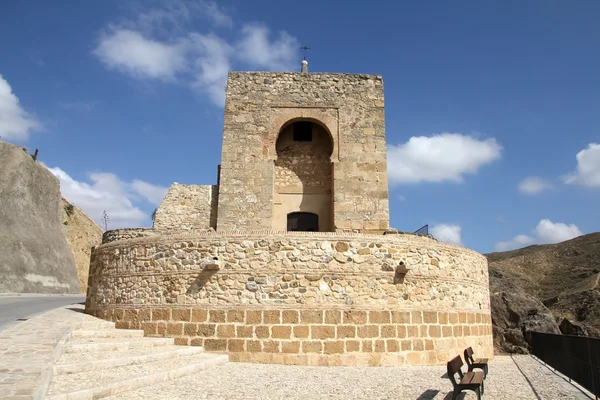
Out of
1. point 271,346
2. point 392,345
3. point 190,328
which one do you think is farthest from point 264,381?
point 392,345

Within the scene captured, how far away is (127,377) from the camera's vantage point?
6.14m

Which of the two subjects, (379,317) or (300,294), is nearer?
(300,294)

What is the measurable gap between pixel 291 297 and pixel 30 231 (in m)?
25.9

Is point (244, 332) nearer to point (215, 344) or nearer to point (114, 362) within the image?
point (215, 344)

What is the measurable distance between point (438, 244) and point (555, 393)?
352 cm

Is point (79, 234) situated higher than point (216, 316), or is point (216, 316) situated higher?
point (79, 234)

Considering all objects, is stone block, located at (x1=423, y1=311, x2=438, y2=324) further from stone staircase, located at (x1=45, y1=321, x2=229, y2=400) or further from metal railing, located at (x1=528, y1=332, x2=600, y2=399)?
stone staircase, located at (x1=45, y1=321, x2=229, y2=400)

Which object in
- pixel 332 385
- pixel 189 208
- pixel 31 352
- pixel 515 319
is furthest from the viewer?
pixel 515 319

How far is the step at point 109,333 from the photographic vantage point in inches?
323

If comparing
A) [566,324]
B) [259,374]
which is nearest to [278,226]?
[259,374]

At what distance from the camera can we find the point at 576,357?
31.1ft

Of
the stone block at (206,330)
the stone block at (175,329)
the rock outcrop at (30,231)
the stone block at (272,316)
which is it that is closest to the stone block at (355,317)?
the stone block at (272,316)

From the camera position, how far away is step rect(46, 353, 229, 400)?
514 centimetres

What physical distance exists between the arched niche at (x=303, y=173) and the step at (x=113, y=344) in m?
7.23
